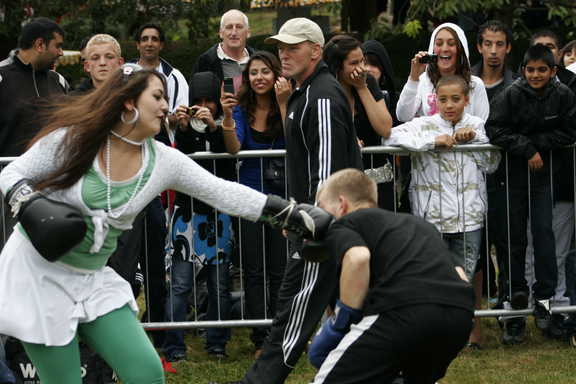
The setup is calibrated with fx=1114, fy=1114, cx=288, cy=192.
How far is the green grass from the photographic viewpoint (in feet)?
23.1

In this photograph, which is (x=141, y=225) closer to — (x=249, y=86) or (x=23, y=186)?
(x=249, y=86)

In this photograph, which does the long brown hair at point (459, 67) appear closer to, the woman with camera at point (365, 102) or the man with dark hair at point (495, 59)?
the man with dark hair at point (495, 59)

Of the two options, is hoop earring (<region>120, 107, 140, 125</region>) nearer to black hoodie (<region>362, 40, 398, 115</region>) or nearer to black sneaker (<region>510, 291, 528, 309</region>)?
black hoodie (<region>362, 40, 398, 115</region>)

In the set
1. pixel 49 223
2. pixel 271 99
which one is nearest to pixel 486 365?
pixel 271 99

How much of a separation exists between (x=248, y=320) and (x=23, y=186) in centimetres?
287

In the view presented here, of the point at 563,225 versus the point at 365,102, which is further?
the point at 563,225

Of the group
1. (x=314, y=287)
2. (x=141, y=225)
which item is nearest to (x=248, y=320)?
(x=141, y=225)

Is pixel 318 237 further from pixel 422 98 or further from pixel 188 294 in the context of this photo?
pixel 422 98

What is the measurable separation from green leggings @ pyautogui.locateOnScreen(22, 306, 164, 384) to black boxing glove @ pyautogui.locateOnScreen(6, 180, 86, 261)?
1.40ft

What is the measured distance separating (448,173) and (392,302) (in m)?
2.80

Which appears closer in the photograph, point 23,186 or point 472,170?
point 23,186

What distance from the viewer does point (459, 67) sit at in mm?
7980

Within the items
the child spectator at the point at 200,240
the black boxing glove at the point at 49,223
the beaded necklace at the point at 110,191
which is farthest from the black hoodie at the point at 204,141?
the black boxing glove at the point at 49,223

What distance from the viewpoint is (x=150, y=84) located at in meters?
5.23
